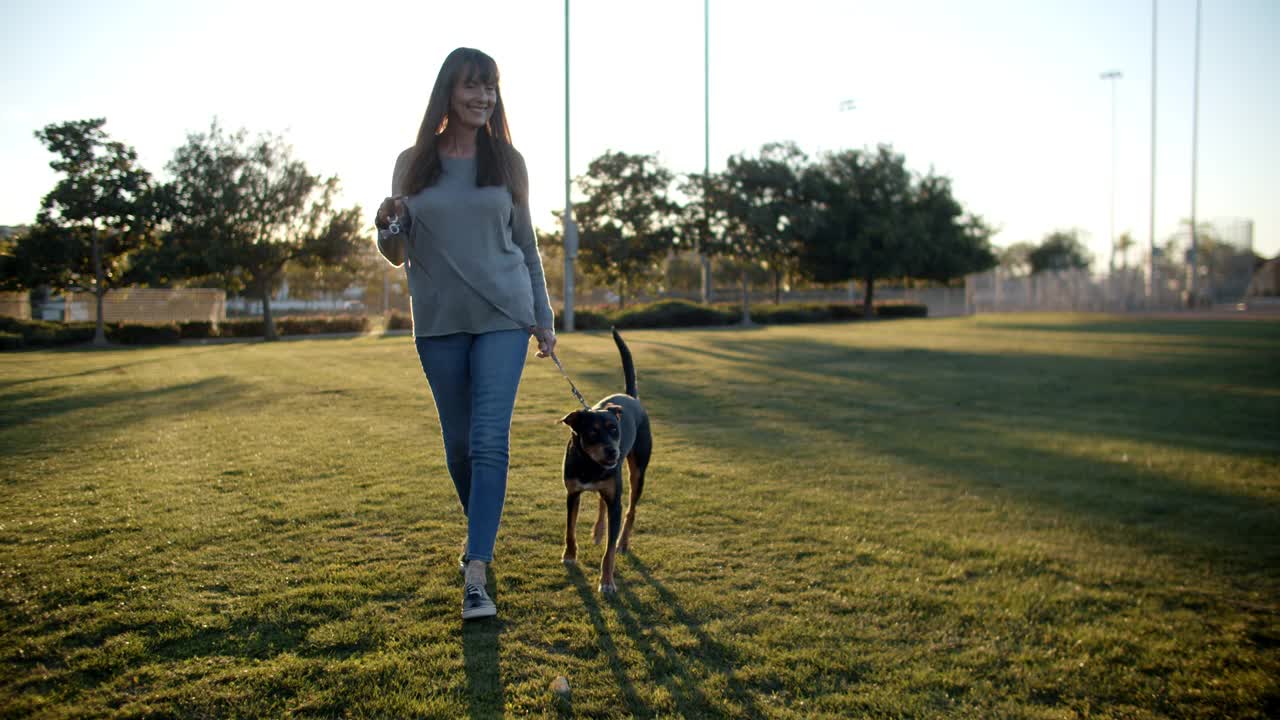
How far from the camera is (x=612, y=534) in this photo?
11.5 ft

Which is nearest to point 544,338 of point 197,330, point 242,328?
point 197,330

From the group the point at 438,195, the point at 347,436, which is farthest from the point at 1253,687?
the point at 347,436

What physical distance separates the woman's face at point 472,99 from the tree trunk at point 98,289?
88.3 ft

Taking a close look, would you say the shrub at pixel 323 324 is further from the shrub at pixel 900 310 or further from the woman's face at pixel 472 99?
the shrub at pixel 900 310

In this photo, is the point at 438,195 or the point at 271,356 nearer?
the point at 438,195

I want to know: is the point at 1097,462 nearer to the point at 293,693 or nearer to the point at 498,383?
the point at 498,383

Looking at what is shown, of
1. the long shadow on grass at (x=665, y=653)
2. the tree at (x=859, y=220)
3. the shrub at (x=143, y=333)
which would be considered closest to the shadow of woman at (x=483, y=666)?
the long shadow on grass at (x=665, y=653)

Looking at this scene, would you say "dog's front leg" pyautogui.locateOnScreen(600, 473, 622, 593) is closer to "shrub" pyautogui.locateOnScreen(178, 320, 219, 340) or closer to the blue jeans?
the blue jeans

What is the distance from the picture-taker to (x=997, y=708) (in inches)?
105

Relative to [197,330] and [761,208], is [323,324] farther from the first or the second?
[761,208]

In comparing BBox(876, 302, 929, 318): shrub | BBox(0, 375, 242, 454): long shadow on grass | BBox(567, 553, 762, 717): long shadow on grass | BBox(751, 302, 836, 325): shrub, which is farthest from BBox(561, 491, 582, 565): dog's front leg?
BBox(876, 302, 929, 318): shrub

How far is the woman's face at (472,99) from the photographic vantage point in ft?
10.5

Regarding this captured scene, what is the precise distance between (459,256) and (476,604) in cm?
139

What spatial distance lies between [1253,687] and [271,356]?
1852 cm
